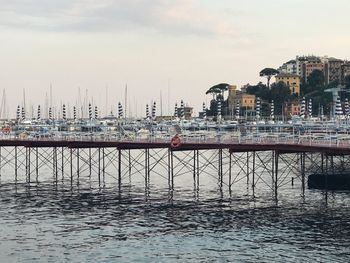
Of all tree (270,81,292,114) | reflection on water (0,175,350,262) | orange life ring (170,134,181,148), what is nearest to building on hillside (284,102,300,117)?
tree (270,81,292,114)

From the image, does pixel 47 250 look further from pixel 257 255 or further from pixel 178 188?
pixel 178 188

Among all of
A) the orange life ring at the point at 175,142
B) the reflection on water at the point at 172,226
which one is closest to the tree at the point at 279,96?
the reflection on water at the point at 172,226

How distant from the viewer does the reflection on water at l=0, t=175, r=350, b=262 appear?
39000 millimetres

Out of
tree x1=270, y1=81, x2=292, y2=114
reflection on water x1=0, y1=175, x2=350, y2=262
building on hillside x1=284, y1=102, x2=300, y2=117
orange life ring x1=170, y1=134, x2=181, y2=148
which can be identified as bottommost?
reflection on water x1=0, y1=175, x2=350, y2=262

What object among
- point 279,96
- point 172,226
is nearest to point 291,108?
point 279,96

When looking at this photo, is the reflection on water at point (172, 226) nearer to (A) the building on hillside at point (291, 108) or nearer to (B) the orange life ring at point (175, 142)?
(B) the orange life ring at point (175, 142)

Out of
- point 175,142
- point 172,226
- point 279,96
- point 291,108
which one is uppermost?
point 279,96

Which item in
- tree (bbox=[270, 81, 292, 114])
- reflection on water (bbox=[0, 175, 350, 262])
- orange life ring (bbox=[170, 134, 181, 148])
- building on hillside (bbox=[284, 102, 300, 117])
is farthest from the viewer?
building on hillside (bbox=[284, 102, 300, 117])

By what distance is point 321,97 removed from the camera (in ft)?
593

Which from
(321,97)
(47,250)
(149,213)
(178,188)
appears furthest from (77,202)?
(321,97)

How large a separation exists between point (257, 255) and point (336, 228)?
10.3m

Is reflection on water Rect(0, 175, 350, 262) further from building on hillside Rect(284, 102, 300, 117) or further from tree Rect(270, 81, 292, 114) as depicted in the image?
building on hillside Rect(284, 102, 300, 117)

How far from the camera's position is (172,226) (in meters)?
47.4

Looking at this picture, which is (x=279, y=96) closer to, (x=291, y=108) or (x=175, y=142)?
(x=291, y=108)
